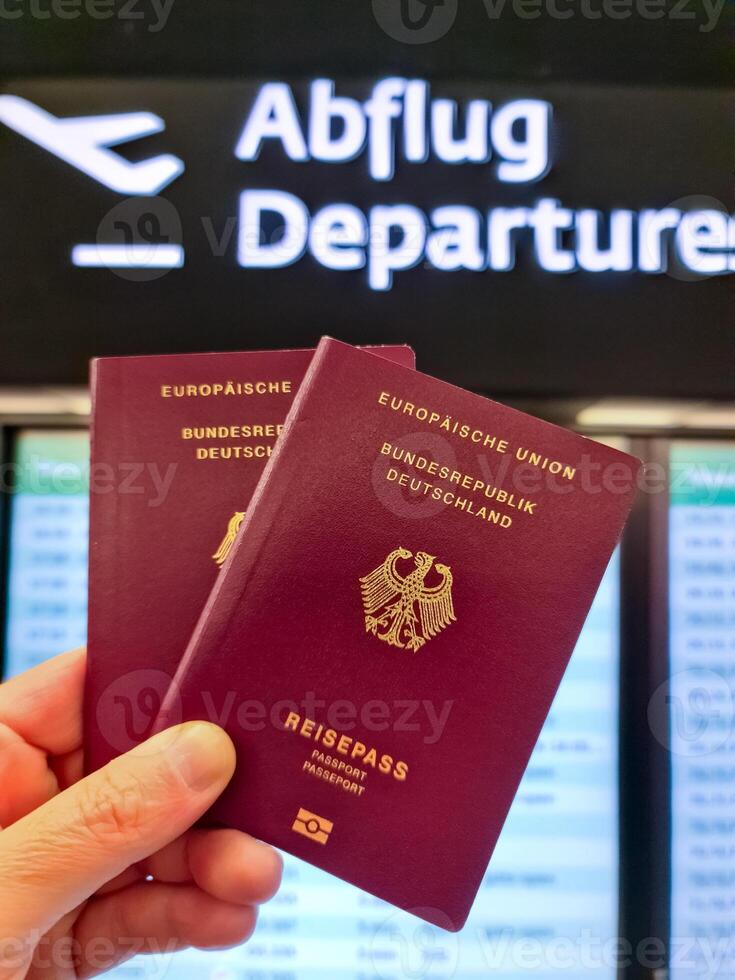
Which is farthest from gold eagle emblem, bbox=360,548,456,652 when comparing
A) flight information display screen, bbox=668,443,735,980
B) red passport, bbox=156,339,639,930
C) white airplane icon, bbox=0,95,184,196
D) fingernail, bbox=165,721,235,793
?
white airplane icon, bbox=0,95,184,196

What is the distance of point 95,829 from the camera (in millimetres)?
844

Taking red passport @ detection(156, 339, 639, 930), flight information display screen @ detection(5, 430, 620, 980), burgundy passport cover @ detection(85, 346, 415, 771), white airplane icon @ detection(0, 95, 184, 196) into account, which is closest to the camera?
red passport @ detection(156, 339, 639, 930)

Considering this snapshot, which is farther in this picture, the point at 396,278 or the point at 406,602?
the point at 396,278

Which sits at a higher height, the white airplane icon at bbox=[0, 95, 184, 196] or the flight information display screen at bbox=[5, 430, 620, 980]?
the white airplane icon at bbox=[0, 95, 184, 196]

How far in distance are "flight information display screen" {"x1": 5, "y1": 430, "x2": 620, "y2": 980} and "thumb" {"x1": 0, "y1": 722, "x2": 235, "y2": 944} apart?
1.18 meters

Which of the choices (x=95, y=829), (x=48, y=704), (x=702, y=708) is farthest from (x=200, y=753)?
(x=702, y=708)

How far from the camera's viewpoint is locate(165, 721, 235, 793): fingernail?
87 cm

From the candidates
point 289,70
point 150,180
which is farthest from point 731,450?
point 150,180

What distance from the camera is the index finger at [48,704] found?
45.3 inches

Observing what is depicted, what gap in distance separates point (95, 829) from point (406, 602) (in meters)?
0.42

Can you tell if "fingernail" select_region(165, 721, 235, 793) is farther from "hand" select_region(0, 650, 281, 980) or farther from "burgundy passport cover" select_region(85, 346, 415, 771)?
"burgundy passport cover" select_region(85, 346, 415, 771)

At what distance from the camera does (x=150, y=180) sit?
2.03 meters

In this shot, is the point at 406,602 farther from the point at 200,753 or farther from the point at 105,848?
the point at 105,848

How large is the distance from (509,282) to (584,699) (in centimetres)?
108
